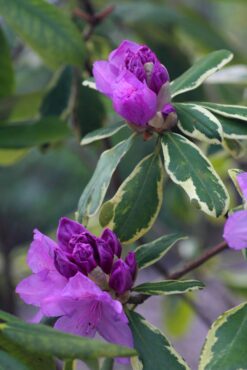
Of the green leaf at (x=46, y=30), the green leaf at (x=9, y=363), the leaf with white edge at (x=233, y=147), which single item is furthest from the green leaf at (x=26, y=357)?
the green leaf at (x=46, y=30)

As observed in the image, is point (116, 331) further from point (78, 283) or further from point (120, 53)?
point (120, 53)

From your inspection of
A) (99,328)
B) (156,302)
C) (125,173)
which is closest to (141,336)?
(99,328)

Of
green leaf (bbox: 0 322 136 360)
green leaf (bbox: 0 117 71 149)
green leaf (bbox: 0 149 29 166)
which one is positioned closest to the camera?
green leaf (bbox: 0 322 136 360)

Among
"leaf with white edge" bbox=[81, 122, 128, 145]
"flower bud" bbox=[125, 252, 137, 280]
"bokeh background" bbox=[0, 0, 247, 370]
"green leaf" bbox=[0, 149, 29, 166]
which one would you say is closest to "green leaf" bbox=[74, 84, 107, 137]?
"bokeh background" bbox=[0, 0, 247, 370]

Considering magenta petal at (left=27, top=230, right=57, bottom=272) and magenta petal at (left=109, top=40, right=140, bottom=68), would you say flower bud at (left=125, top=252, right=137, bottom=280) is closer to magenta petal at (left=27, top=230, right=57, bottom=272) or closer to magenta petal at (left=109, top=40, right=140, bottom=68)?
magenta petal at (left=27, top=230, right=57, bottom=272)

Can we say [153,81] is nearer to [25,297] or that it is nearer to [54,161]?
[25,297]

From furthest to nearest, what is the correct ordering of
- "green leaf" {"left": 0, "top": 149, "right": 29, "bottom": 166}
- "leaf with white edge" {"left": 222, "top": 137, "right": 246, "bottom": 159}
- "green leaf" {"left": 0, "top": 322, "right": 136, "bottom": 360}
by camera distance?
"green leaf" {"left": 0, "top": 149, "right": 29, "bottom": 166}
"leaf with white edge" {"left": 222, "top": 137, "right": 246, "bottom": 159}
"green leaf" {"left": 0, "top": 322, "right": 136, "bottom": 360}
